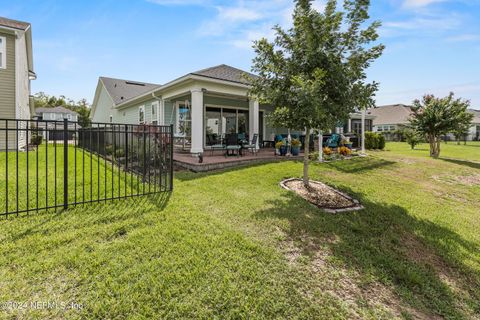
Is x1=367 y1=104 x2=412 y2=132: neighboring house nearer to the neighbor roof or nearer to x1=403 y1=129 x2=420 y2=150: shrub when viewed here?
the neighbor roof

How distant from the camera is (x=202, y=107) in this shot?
9.10m

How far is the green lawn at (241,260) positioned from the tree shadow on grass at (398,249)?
17mm

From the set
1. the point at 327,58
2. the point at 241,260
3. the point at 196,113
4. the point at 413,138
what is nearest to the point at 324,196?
the point at 327,58

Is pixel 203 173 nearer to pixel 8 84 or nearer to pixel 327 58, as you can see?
pixel 327 58

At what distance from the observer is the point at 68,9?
7668 millimetres

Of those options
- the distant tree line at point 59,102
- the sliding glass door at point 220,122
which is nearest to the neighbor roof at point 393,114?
the sliding glass door at point 220,122

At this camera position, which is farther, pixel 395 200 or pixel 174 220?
pixel 395 200

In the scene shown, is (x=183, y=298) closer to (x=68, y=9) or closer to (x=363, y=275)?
(x=363, y=275)

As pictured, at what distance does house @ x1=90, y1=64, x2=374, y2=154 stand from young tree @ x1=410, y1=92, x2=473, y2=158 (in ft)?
24.6

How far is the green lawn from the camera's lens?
7.31 feet

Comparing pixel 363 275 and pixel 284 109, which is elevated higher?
pixel 284 109

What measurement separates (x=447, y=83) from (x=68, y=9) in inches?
888

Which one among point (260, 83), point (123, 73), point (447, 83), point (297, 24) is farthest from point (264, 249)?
point (123, 73)

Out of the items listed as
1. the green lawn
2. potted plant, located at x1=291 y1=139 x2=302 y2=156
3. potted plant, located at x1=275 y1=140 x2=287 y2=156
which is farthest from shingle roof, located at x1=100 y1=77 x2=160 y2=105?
the green lawn
